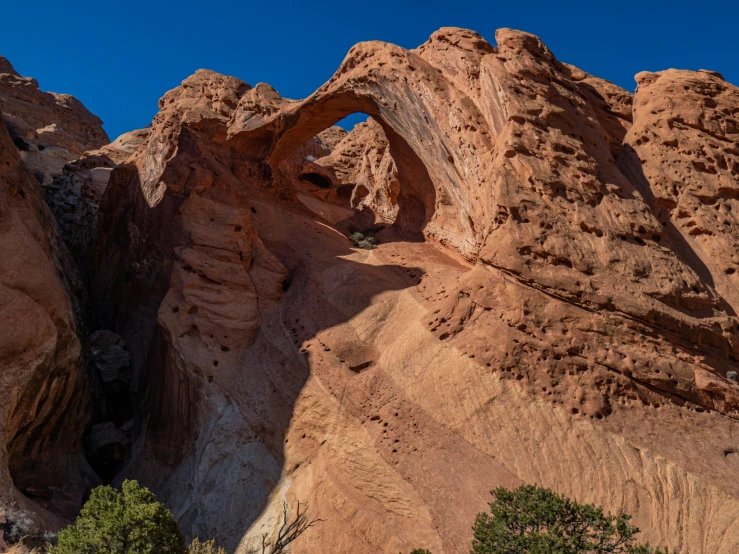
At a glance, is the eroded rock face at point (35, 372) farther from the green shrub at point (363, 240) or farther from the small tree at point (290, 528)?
the green shrub at point (363, 240)

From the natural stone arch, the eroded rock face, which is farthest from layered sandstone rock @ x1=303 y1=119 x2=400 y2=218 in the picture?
the eroded rock face

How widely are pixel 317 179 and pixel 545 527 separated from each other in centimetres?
2498

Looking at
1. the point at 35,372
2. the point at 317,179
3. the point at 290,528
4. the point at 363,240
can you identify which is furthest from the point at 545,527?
the point at 317,179

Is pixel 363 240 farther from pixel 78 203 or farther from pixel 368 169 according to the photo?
pixel 78 203

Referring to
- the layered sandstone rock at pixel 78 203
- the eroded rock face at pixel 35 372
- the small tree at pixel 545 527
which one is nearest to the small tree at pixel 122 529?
the eroded rock face at pixel 35 372

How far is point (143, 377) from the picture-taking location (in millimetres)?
17344

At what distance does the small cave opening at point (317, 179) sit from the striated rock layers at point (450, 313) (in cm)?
945

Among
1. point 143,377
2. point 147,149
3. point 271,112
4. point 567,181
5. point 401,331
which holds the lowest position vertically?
point 143,377

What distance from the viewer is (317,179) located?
32.5 metres

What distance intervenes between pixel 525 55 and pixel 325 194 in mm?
15500

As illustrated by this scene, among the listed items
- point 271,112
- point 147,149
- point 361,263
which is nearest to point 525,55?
point 361,263

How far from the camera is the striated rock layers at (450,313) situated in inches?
471

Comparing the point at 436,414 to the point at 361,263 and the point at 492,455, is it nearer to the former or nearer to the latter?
the point at 492,455

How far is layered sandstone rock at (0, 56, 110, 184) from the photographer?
3497 cm
